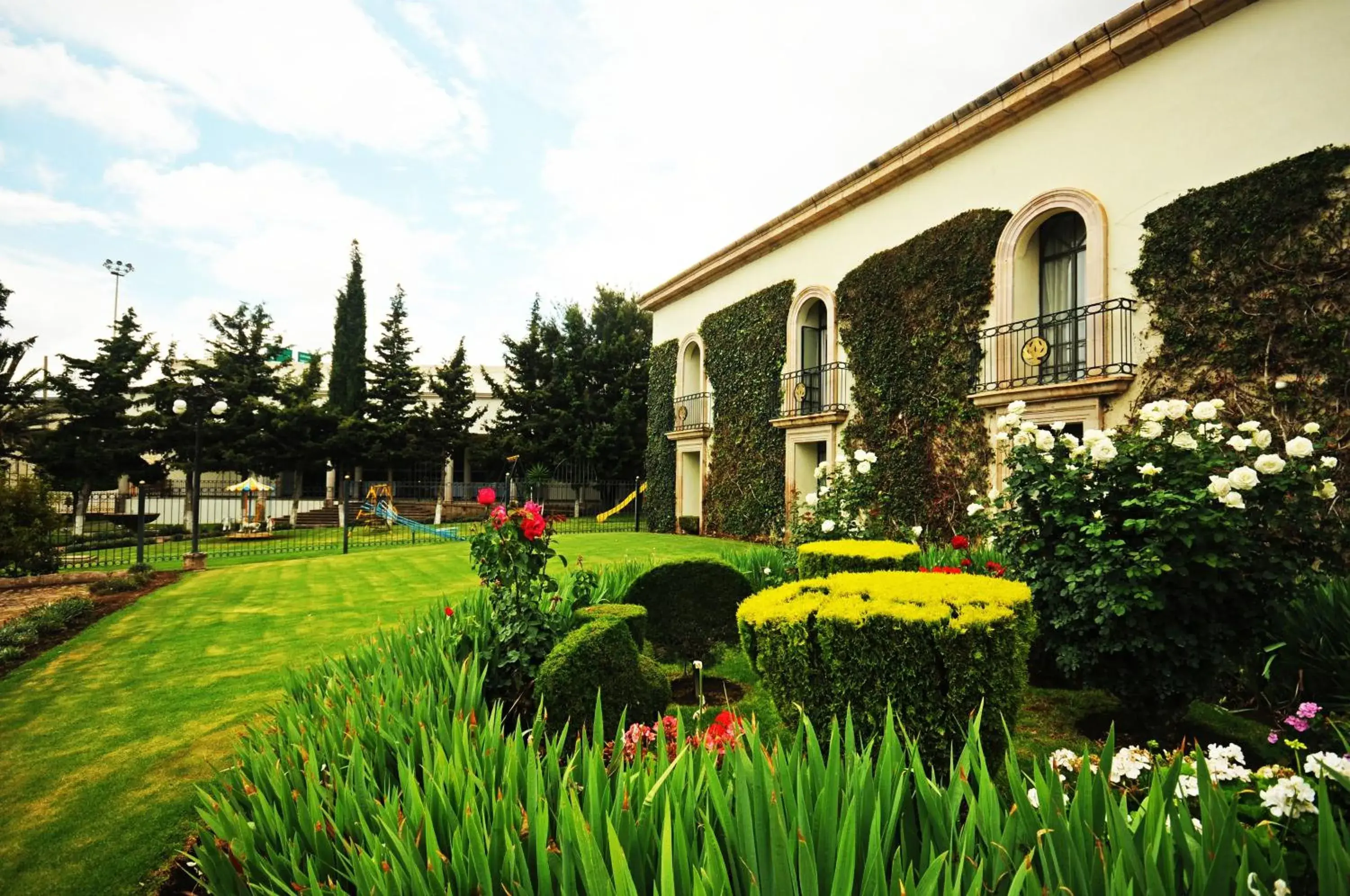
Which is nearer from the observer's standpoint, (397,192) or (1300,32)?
(1300,32)

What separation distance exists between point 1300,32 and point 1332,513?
556cm

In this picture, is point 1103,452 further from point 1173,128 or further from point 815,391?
point 815,391

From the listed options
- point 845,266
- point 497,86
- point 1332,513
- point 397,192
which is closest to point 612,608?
point 1332,513

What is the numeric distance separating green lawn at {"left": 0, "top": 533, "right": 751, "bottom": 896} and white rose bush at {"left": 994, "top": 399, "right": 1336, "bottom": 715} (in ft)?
10.7

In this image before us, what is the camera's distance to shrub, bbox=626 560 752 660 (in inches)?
219

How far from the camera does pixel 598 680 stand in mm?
3678

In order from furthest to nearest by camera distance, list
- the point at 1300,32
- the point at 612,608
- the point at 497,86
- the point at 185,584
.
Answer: the point at 185,584
the point at 497,86
the point at 1300,32
the point at 612,608

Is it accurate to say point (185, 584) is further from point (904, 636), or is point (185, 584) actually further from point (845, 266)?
point (845, 266)

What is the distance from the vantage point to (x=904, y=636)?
328 centimetres

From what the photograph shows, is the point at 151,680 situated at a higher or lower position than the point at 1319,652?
lower

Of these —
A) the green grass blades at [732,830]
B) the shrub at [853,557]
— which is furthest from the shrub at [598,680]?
the shrub at [853,557]

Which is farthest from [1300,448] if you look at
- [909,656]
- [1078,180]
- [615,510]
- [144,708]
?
[615,510]

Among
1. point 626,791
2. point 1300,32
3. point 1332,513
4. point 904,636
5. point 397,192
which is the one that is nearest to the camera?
point 626,791

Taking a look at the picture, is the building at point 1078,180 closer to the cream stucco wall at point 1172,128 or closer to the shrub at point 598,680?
the cream stucco wall at point 1172,128
